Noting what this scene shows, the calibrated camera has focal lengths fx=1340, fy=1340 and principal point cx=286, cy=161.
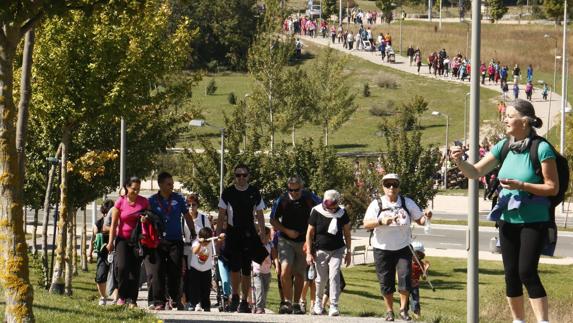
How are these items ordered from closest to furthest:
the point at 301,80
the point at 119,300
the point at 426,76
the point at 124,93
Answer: the point at 119,300 < the point at 124,93 < the point at 301,80 < the point at 426,76

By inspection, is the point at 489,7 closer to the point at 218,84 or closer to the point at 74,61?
the point at 218,84

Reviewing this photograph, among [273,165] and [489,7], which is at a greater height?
[489,7]

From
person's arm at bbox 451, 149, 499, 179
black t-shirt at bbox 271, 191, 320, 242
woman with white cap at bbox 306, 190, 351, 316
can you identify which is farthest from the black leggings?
black t-shirt at bbox 271, 191, 320, 242

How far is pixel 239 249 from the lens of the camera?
15.8 m

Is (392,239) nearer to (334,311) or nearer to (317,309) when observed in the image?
(334,311)

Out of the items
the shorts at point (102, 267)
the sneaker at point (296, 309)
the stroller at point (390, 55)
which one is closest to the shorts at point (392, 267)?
the sneaker at point (296, 309)

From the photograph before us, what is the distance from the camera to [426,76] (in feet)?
301

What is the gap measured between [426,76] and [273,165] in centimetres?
→ 4970

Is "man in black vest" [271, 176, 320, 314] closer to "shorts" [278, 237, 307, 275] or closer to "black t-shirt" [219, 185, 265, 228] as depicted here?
"shorts" [278, 237, 307, 275]

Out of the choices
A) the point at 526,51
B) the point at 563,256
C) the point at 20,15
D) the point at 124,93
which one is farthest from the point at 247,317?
the point at 526,51

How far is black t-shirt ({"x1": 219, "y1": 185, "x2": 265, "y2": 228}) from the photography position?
15.5 m

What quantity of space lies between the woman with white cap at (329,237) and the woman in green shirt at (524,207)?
527 centimetres

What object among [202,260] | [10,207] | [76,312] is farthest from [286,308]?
[10,207]

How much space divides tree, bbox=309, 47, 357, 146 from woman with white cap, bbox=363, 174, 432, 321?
55.4 meters
